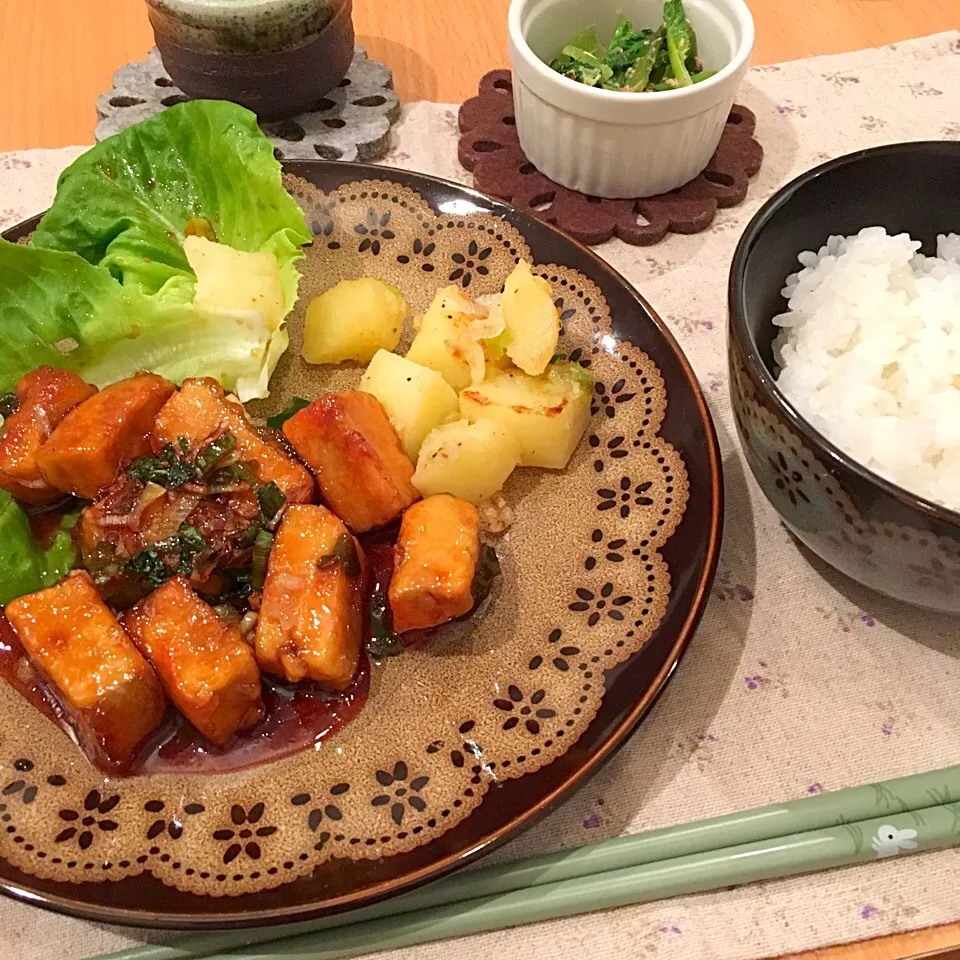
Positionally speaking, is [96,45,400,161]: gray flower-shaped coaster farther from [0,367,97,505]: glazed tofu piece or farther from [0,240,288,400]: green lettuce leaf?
[0,367,97,505]: glazed tofu piece

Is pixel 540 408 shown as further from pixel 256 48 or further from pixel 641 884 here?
pixel 256 48

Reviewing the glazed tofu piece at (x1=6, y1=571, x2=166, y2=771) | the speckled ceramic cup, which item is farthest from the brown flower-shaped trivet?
the glazed tofu piece at (x1=6, y1=571, x2=166, y2=771)

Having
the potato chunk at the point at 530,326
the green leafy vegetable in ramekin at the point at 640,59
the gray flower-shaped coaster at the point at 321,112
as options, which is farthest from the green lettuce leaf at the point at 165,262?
the green leafy vegetable in ramekin at the point at 640,59

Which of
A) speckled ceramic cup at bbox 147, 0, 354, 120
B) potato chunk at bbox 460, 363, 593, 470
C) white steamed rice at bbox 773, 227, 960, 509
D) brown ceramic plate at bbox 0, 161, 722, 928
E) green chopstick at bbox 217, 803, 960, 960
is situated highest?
speckled ceramic cup at bbox 147, 0, 354, 120

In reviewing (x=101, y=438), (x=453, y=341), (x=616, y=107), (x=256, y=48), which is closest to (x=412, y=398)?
(x=453, y=341)

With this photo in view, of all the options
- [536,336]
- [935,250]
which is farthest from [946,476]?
[536,336]

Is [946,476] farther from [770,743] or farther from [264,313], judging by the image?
[264,313]
